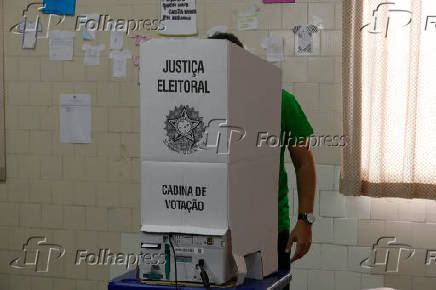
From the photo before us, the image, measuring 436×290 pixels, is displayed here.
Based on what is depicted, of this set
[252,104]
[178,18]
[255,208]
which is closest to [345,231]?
[178,18]

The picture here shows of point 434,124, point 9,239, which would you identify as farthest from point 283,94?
point 9,239

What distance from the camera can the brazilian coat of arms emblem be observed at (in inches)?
62.9

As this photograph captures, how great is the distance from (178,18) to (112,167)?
1039mm

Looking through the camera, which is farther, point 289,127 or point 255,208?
point 289,127

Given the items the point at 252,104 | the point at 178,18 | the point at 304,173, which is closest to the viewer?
the point at 252,104

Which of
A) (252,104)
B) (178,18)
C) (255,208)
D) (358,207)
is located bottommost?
(358,207)

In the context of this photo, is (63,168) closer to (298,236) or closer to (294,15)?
(294,15)

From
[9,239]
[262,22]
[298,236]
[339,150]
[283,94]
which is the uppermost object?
[262,22]

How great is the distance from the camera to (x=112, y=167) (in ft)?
12.3

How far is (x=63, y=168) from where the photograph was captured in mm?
3848

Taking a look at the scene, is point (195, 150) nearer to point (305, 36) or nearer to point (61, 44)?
point (305, 36)

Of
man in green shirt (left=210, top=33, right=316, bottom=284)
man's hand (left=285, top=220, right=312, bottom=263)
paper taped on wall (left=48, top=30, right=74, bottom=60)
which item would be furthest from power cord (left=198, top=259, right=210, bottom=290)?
paper taped on wall (left=48, top=30, right=74, bottom=60)

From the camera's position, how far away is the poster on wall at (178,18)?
3.60 meters

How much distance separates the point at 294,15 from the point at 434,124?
103 centimetres
